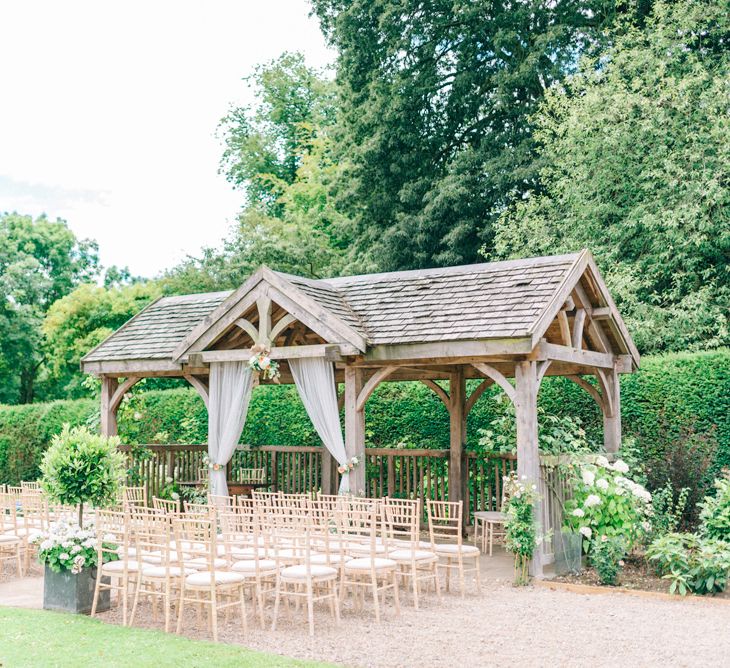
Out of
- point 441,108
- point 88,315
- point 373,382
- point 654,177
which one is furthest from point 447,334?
point 88,315

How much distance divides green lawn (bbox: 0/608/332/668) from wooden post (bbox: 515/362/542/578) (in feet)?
13.5

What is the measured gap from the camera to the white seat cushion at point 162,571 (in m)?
7.53

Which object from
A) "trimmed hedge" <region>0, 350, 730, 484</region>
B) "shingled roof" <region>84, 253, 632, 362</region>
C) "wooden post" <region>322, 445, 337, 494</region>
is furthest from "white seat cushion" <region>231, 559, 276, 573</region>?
"trimmed hedge" <region>0, 350, 730, 484</region>

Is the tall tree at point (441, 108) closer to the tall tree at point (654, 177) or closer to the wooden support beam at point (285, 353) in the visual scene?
the tall tree at point (654, 177)

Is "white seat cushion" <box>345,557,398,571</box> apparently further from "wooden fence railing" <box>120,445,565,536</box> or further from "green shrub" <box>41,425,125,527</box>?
"wooden fence railing" <box>120,445,565,536</box>

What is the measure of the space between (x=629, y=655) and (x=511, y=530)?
2.98 metres

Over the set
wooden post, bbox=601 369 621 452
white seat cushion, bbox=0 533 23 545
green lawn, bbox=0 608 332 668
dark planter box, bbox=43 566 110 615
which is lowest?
green lawn, bbox=0 608 332 668

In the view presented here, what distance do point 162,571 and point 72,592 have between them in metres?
1.22

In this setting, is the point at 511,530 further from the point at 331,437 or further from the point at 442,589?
the point at 331,437

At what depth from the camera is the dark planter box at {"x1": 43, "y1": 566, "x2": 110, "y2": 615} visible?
829 cm

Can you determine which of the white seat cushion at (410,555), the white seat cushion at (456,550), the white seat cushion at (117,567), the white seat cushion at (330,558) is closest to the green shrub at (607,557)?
the white seat cushion at (456,550)

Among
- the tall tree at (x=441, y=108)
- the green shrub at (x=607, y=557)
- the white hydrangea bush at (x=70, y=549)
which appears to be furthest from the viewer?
the tall tree at (x=441, y=108)

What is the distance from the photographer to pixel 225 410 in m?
12.3

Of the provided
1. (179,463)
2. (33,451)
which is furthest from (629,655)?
(33,451)
